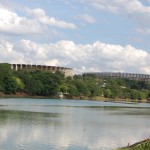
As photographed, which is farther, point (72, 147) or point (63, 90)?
point (63, 90)

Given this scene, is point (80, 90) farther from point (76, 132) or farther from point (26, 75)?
point (76, 132)

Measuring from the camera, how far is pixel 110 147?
3522 centimetres

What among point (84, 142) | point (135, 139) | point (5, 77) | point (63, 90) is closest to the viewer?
point (84, 142)

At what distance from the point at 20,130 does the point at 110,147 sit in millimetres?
11023

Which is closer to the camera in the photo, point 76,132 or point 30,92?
point 76,132

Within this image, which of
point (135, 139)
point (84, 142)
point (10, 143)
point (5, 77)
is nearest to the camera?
point (10, 143)

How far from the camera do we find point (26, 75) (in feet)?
595

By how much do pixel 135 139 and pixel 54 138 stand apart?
8057 millimetres

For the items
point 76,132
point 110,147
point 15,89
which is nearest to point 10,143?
point 110,147

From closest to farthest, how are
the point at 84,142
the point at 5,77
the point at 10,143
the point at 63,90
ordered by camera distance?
the point at 10,143, the point at 84,142, the point at 5,77, the point at 63,90

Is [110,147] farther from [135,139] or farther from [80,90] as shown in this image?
[80,90]

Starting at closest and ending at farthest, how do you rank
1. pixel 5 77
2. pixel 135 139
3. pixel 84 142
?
pixel 84 142, pixel 135 139, pixel 5 77

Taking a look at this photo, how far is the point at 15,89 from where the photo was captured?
166 meters

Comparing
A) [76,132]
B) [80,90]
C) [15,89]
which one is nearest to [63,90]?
[80,90]
